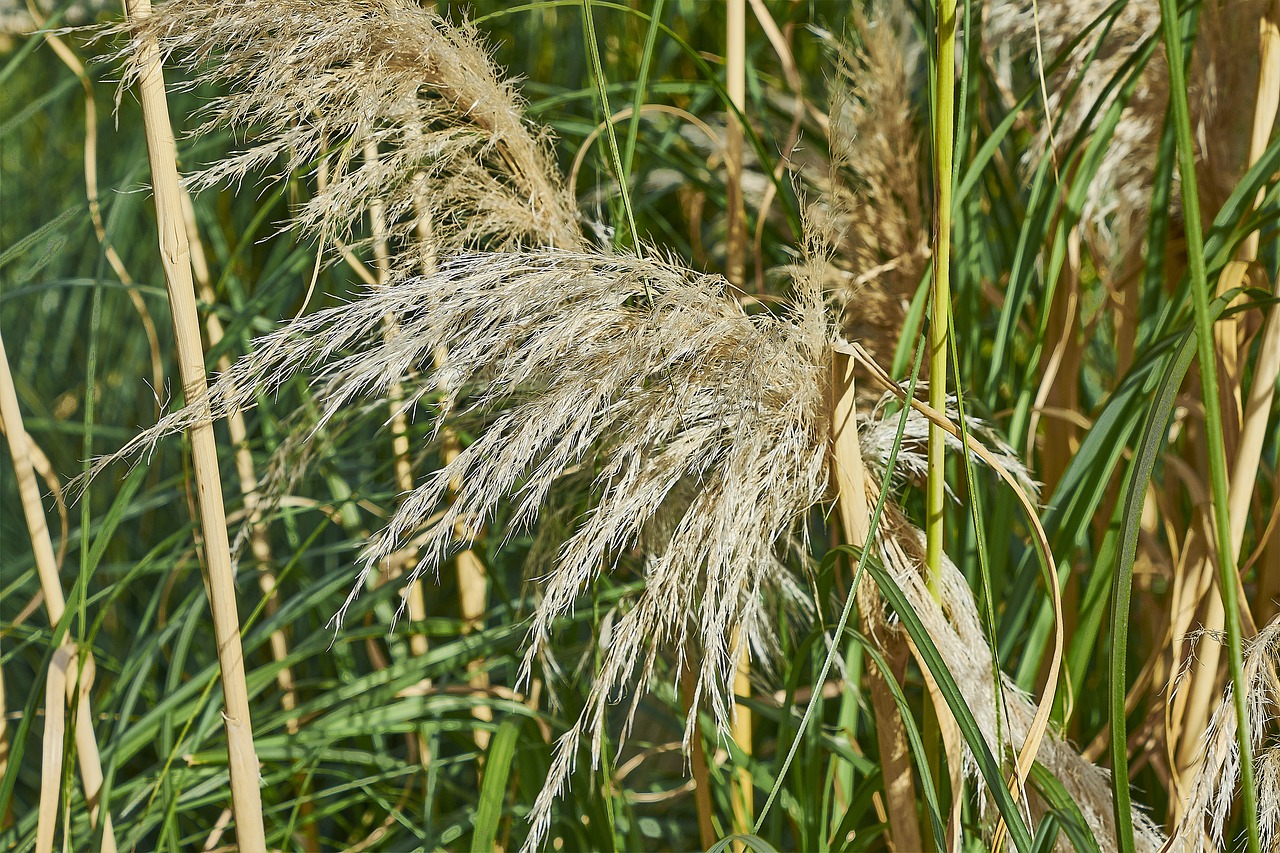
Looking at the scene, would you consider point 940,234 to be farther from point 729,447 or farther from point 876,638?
point 876,638

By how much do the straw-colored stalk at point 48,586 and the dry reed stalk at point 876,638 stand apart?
0.62m

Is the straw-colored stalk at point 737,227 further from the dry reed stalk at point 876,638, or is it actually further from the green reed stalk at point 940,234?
the green reed stalk at point 940,234

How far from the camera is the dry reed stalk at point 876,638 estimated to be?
1.84ft

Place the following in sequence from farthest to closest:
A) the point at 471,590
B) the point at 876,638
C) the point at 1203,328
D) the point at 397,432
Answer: the point at 471,590
the point at 397,432
the point at 876,638
the point at 1203,328

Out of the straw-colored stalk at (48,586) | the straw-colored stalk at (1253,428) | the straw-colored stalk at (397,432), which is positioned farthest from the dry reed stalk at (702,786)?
the straw-colored stalk at (48,586)

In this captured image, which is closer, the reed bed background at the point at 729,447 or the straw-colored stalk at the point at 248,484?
the reed bed background at the point at 729,447

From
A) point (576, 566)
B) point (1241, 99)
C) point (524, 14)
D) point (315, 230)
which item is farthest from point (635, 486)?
point (524, 14)

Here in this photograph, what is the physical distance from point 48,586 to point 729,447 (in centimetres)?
59

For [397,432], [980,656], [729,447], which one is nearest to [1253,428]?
[980,656]

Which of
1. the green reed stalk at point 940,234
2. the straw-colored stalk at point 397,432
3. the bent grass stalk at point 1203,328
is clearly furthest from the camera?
the straw-colored stalk at point 397,432

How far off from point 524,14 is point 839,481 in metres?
1.45

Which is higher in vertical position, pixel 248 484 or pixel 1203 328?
pixel 1203 328

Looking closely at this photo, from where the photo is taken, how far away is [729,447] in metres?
0.57

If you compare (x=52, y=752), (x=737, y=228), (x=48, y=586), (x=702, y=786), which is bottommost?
(x=702, y=786)
